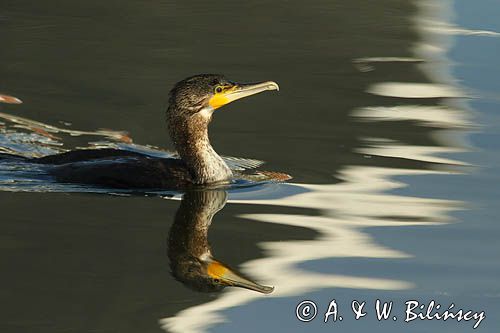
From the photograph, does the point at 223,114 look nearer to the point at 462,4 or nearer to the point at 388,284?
the point at 388,284

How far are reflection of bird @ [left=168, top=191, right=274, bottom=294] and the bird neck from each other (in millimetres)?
344

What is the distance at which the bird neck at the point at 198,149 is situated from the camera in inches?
435

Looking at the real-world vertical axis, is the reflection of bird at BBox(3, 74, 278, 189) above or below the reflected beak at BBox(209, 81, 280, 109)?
below

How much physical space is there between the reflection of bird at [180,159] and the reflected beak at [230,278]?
7.50ft

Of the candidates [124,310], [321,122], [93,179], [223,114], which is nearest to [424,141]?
[321,122]

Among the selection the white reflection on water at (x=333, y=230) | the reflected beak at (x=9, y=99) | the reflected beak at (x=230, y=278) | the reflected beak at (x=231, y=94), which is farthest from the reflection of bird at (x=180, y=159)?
the reflected beak at (x=9, y=99)

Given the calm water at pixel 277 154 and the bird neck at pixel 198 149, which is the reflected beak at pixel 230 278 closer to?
the calm water at pixel 277 154

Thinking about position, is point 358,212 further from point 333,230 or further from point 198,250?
point 198,250

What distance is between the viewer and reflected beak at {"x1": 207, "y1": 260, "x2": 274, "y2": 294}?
7.96 metres

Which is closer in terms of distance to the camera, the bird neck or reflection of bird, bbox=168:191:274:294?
reflection of bird, bbox=168:191:274:294

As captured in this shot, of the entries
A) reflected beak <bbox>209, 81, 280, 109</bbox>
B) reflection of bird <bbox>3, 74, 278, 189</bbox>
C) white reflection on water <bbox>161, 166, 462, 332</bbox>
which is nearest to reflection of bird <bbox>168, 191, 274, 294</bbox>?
white reflection on water <bbox>161, 166, 462, 332</bbox>

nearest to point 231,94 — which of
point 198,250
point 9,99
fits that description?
point 198,250

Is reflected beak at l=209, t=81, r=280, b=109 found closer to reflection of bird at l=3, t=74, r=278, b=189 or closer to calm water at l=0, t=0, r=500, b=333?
reflection of bird at l=3, t=74, r=278, b=189

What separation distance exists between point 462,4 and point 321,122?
6731mm
